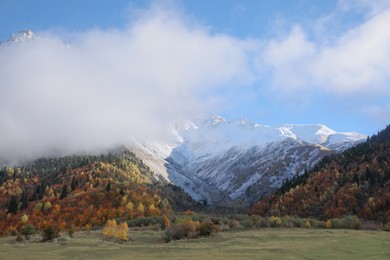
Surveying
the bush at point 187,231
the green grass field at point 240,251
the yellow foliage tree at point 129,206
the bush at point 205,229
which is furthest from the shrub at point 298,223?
the yellow foliage tree at point 129,206

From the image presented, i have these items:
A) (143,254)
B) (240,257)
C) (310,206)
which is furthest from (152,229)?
(310,206)

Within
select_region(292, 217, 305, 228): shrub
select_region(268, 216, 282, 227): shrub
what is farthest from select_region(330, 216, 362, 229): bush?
select_region(268, 216, 282, 227): shrub

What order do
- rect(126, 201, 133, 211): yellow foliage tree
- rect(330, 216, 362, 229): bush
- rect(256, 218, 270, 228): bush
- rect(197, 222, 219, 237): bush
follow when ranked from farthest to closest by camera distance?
rect(126, 201, 133, 211): yellow foliage tree < rect(256, 218, 270, 228): bush < rect(330, 216, 362, 229): bush < rect(197, 222, 219, 237): bush

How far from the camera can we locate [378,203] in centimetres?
16288

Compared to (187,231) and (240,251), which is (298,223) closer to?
(187,231)

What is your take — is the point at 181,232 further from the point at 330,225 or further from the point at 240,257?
the point at 330,225

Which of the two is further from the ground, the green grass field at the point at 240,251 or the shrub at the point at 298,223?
the shrub at the point at 298,223

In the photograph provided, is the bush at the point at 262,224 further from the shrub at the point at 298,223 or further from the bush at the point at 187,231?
the bush at the point at 187,231

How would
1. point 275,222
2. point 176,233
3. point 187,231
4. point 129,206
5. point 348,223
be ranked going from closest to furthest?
point 176,233 < point 187,231 < point 348,223 < point 275,222 < point 129,206

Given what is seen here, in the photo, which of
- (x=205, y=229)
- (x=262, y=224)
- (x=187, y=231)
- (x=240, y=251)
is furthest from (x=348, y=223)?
(x=240, y=251)

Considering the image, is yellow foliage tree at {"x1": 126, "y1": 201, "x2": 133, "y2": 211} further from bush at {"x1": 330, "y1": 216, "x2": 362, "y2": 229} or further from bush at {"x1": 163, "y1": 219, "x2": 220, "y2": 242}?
bush at {"x1": 163, "y1": 219, "x2": 220, "y2": 242}

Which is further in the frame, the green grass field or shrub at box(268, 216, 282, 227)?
shrub at box(268, 216, 282, 227)

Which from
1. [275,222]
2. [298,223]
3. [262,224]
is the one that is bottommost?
[298,223]

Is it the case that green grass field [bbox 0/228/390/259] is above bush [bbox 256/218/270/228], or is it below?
below
